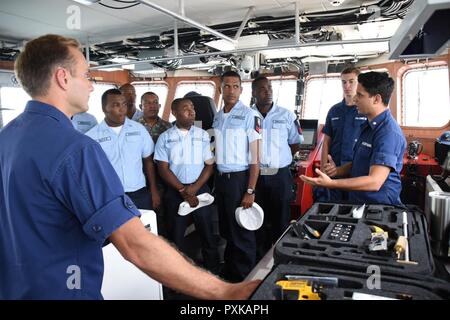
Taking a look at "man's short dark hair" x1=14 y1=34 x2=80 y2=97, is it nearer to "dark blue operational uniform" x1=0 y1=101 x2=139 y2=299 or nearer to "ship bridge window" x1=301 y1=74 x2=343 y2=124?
"dark blue operational uniform" x1=0 y1=101 x2=139 y2=299

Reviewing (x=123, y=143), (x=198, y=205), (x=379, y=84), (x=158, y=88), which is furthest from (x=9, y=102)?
(x=379, y=84)

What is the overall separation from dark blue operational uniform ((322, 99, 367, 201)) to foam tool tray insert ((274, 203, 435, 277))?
130 cm

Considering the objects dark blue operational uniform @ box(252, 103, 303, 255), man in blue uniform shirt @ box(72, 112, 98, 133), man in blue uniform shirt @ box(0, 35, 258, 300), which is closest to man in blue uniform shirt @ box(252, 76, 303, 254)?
dark blue operational uniform @ box(252, 103, 303, 255)

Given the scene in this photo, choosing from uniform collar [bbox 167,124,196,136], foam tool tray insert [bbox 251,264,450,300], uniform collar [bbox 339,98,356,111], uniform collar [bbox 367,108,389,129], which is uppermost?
uniform collar [bbox 339,98,356,111]

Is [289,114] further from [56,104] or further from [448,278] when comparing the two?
[56,104]

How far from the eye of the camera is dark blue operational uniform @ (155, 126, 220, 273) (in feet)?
9.98

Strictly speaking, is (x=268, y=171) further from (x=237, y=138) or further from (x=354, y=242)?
(x=354, y=242)

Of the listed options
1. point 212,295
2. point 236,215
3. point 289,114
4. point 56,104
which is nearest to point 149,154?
point 236,215

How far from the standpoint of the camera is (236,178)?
2984 millimetres

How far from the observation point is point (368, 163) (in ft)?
6.95

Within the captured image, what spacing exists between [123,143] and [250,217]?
3.94 feet

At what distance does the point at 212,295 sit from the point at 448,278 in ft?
2.80

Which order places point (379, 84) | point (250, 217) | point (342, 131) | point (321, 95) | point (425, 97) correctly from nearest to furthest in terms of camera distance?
point (379, 84) < point (250, 217) < point (342, 131) < point (425, 97) < point (321, 95)

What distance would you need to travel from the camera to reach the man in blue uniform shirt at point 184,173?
3.03 meters
